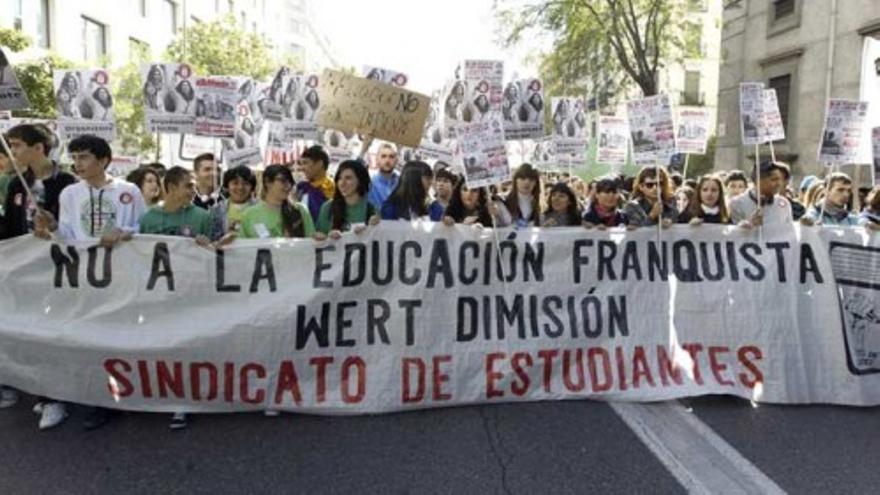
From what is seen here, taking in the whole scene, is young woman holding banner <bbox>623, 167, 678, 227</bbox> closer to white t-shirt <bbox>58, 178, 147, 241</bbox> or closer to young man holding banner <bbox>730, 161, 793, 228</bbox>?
young man holding banner <bbox>730, 161, 793, 228</bbox>

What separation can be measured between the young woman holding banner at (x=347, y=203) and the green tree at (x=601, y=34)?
19182mm

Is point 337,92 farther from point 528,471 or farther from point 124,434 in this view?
point 528,471

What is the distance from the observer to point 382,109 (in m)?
6.47

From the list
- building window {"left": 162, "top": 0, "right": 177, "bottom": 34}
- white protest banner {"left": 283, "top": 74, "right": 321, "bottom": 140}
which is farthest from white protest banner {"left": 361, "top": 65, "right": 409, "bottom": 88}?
building window {"left": 162, "top": 0, "right": 177, "bottom": 34}

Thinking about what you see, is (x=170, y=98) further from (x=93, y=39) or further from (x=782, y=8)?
(x=93, y=39)

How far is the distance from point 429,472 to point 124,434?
1746 mm

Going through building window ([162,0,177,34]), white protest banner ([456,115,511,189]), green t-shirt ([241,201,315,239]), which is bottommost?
green t-shirt ([241,201,315,239])

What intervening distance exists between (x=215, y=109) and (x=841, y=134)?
17.5 feet

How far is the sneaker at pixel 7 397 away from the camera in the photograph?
477 cm

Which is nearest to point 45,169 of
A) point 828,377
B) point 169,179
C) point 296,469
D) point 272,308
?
point 169,179

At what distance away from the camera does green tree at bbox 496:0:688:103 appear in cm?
2333

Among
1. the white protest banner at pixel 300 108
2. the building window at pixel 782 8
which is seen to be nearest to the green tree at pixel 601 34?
the building window at pixel 782 8

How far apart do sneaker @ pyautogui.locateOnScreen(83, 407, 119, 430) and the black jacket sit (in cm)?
133

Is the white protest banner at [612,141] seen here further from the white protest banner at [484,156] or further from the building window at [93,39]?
the building window at [93,39]
